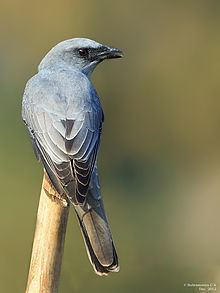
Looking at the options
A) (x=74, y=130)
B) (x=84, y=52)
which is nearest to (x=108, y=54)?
(x=84, y=52)

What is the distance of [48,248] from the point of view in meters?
3.77

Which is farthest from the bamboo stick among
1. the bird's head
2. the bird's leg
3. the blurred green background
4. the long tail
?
the blurred green background

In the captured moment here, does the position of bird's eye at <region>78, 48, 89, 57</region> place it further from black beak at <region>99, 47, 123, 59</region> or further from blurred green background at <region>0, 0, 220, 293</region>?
blurred green background at <region>0, 0, 220, 293</region>

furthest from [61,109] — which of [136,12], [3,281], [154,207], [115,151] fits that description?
[136,12]

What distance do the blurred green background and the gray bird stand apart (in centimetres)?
191

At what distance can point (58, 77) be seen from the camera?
480 centimetres

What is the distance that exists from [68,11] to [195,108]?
6.27 feet

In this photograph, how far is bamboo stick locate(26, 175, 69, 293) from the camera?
3.72 meters

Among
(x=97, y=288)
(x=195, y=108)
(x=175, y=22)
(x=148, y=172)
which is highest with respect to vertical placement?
(x=175, y=22)

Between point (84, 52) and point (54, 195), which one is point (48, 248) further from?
point (84, 52)

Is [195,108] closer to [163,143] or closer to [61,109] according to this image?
[163,143]

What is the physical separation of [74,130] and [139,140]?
5430mm

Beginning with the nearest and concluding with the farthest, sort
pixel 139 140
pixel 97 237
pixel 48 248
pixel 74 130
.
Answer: pixel 48 248 < pixel 97 237 < pixel 74 130 < pixel 139 140

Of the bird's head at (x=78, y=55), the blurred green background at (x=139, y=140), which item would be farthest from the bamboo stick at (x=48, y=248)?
the blurred green background at (x=139, y=140)
